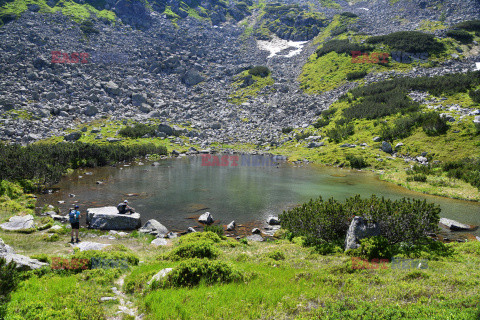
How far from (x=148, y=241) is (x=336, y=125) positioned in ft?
209

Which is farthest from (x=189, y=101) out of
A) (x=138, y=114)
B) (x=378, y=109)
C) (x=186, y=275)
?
(x=186, y=275)

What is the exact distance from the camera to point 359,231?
14.1 meters

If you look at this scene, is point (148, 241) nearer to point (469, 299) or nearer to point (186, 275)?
point (186, 275)

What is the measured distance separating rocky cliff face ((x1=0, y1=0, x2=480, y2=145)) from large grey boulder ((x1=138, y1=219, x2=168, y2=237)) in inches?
2252

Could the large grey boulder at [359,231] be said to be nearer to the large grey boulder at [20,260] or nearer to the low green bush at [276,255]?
the low green bush at [276,255]

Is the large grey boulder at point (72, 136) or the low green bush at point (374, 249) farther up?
the low green bush at point (374, 249)

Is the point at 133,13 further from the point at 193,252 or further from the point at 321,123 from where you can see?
the point at 193,252

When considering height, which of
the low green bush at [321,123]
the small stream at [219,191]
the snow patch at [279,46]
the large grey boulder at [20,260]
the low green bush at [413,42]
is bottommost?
the small stream at [219,191]

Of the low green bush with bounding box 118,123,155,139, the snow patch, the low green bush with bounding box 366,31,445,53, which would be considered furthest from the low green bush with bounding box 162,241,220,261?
the snow patch

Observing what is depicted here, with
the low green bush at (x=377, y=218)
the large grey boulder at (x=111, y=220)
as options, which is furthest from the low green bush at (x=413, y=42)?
the large grey boulder at (x=111, y=220)

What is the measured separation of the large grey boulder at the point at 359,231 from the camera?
1399 centimetres

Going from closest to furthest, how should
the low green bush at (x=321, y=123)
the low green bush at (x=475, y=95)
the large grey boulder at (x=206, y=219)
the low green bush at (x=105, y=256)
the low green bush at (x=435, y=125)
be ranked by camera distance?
the low green bush at (x=105, y=256) < the large grey boulder at (x=206, y=219) < the low green bush at (x=435, y=125) < the low green bush at (x=475, y=95) < the low green bush at (x=321, y=123)

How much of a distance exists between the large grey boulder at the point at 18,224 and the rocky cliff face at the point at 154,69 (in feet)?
171

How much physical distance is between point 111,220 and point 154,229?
12.5ft
